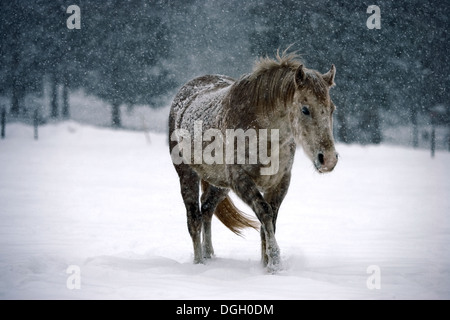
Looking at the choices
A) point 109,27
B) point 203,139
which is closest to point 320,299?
point 203,139

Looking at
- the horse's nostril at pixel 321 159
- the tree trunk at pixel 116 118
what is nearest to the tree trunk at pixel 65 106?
the tree trunk at pixel 116 118

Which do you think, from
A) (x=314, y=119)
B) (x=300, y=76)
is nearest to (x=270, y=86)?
(x=300, y=76)

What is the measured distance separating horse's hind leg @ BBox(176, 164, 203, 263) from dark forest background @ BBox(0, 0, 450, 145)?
12.3 m

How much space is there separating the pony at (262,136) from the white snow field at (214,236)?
62cm

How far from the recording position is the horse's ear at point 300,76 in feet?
13.1

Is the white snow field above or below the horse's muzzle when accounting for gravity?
below

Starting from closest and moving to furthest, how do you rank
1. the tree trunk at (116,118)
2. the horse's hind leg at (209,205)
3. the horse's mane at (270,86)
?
the horse's mane at (270,86), the horse's hind leg at (209,205), the tree trunk at (116,118)

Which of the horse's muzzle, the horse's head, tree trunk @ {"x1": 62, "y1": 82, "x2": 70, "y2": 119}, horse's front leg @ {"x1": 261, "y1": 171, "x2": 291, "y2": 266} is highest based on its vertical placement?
tree trunk @ {"x1": 62, "y1": 82, "x2": 70, "y2": 119}

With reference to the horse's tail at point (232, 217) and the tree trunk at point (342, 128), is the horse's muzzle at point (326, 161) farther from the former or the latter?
the tree trunk at point (342, 128)

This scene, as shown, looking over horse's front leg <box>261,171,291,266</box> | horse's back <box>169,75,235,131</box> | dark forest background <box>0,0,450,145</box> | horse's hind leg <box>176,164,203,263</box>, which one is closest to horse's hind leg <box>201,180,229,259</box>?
horse's hind leg <box>176,164,203,263</box>

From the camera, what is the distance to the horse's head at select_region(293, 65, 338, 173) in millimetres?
3834

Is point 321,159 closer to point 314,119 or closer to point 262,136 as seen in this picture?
point 314,119

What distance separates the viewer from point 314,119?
3.93 m

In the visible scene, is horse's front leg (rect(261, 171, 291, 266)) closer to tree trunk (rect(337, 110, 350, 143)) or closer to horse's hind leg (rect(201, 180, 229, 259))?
horse's hind leg (rect(201, 180, 229, 259))
